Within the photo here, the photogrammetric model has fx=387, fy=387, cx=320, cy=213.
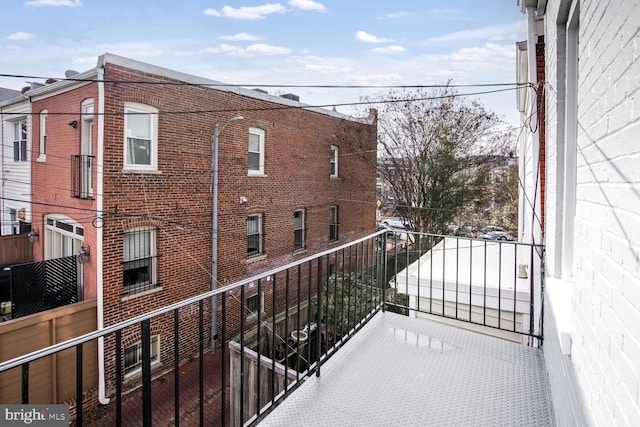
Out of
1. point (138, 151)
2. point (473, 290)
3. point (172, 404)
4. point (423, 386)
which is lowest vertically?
point (172, 404)

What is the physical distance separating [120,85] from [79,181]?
6.96 ft

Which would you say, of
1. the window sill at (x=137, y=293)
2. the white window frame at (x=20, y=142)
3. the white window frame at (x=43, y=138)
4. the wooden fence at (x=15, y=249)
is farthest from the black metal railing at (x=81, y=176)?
the wooden fence at (x=15, y=249)

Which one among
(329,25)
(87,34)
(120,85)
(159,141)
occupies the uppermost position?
(329,25)

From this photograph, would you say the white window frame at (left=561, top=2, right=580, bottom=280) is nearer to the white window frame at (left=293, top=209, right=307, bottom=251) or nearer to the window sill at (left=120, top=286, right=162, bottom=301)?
the window sill at (left=120, top=286, right=162, bottom=301)

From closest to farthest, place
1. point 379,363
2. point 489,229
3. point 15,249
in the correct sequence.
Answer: point 379,363, point 15,249, point 489,229

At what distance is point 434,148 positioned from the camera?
44.8 ft

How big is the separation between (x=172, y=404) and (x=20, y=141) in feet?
25.6

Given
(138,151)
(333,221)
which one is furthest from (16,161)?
(333,221)

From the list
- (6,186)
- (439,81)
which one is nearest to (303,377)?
(6,186)

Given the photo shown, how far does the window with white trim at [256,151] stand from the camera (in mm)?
9844

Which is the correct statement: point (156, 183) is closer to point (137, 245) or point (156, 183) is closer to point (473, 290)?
point (137, 245)

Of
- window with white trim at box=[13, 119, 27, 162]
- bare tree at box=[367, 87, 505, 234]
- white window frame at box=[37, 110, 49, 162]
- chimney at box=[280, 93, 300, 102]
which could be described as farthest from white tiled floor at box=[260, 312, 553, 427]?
bare tree at box=[367, 87, 505, 234]

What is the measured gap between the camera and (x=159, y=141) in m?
7.64

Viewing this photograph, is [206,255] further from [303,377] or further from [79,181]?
[303,377]
